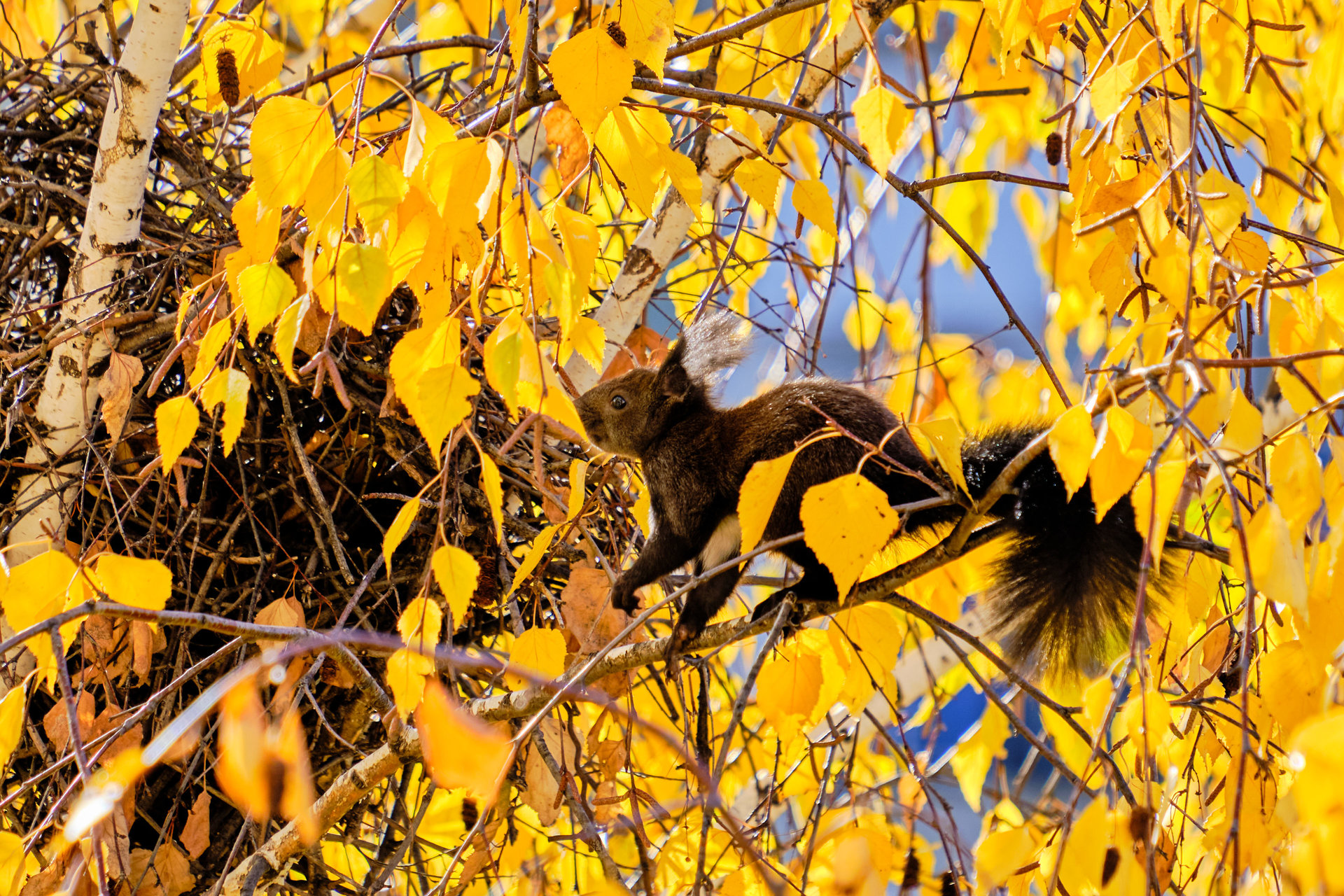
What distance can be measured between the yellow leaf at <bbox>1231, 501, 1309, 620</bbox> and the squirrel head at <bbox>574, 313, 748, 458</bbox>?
106 cm

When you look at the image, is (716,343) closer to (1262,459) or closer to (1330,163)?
(1262,459)

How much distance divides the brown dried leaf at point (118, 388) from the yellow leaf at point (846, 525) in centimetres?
86

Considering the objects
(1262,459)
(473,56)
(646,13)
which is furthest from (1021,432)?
(473,56)

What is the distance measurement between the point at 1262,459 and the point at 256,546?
1.22m

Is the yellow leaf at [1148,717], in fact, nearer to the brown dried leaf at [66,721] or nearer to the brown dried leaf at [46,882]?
the brown dried leaf at [46,882]

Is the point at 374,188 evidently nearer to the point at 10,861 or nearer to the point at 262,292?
the point at 262,292

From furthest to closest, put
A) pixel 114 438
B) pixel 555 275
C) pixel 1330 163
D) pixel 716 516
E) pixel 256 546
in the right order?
pixel 1330 163, pixel 716 516, pixel 256 546, pixel 114 438, pixel 555 275

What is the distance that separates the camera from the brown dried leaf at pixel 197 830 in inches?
53.4

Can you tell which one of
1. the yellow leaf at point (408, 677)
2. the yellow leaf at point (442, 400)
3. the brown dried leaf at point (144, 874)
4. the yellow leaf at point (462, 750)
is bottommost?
the brown dried leaf at point (144, 874)

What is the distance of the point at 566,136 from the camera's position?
48.5 inches

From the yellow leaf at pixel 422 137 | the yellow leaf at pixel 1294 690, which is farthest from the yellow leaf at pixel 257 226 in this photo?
the yellow leaf at pixel 1294 690

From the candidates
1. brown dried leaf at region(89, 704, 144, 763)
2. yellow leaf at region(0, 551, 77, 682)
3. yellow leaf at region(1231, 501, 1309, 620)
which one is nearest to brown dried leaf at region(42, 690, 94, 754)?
brown dried leaf at region(89, 704, 144, 763)

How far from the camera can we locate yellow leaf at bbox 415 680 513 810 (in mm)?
720

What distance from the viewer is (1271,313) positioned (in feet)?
3.09
